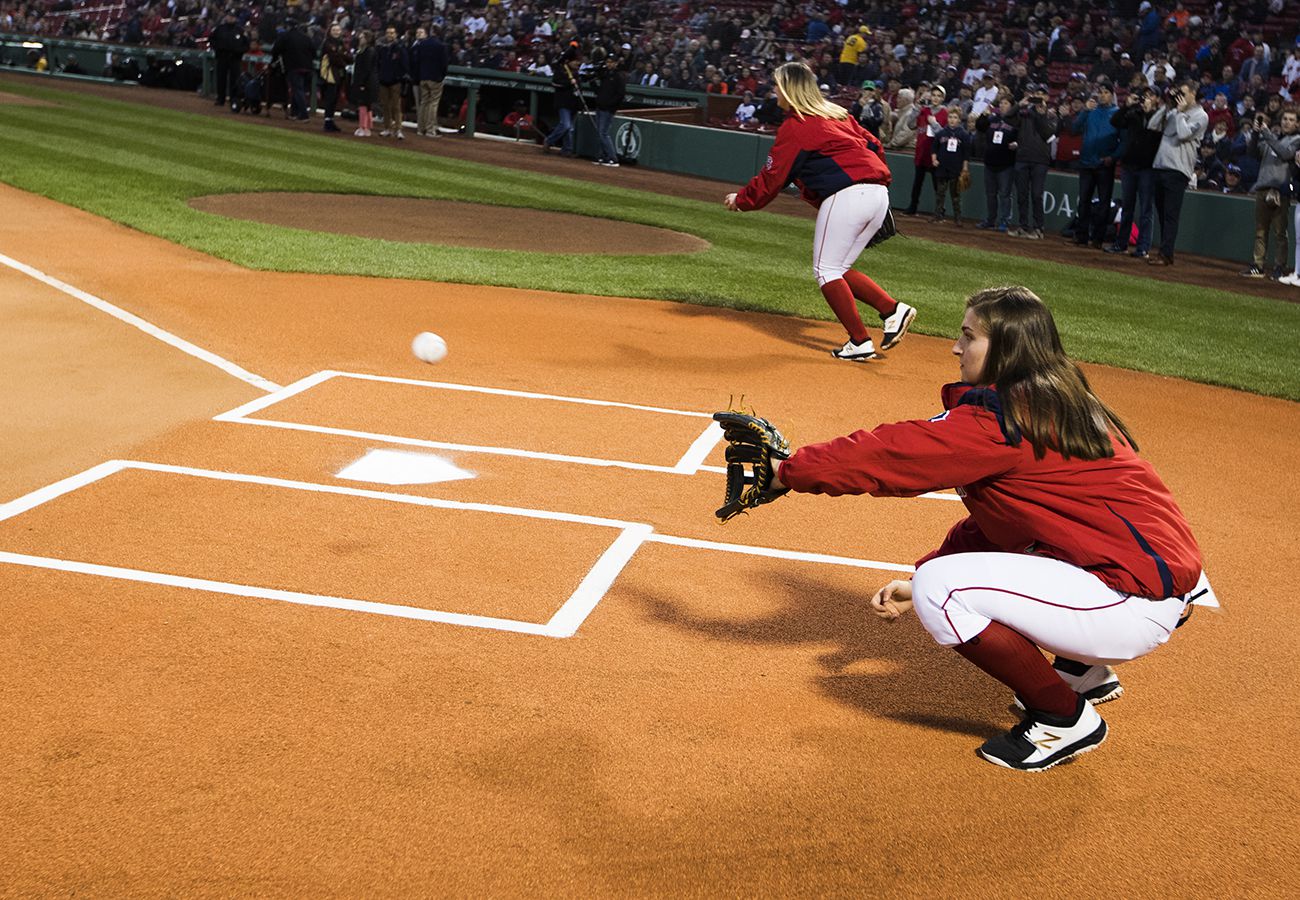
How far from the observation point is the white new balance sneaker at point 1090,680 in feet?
15.6

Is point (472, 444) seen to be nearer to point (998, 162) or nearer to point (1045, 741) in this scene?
point (1045, 741)

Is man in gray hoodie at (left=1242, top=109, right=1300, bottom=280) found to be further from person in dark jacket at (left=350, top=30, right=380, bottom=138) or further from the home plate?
person in dark jacket at (left=350, top=30, right=380, bottom=138)

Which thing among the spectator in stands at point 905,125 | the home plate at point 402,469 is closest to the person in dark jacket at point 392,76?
the spectator in stands at point 905,125

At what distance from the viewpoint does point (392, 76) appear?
25.9 m

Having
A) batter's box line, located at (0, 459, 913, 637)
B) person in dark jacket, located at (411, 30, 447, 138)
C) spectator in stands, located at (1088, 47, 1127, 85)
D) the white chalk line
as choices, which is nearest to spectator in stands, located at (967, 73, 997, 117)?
spectator in stands, located at (1088, 47, 1127, 85)

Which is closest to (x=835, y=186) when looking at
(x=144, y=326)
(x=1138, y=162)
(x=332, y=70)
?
(x=144, y=326)

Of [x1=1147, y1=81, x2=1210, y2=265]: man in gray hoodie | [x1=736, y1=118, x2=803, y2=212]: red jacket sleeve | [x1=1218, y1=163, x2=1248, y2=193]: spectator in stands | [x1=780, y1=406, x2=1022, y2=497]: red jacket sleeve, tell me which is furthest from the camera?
[x1=1218, y1=163, x2=1248, y2=193]: spectator in stands

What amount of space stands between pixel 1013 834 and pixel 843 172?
7.09 metres

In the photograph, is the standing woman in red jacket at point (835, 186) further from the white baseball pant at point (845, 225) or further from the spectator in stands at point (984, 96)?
the spectator in stands at point (984, 96)

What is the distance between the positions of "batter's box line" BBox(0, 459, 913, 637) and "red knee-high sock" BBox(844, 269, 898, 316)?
4551mm

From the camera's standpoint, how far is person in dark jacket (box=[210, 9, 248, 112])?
30344 mm

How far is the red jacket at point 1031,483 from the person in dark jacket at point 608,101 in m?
22.0

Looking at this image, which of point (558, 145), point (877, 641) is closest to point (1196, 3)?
A: point (558, 145)

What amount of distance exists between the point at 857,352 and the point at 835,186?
136 centimetres
